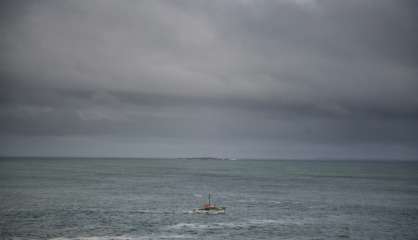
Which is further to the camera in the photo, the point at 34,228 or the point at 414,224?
the point at 414,224

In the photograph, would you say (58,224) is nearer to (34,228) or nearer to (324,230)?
(34,228)

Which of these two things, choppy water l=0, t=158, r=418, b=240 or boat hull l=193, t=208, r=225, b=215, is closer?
choppy water l=0, t=158, r=418, b=240

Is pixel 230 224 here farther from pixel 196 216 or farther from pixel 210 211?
pixel 210 211

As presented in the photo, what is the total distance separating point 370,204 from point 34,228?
98.1m

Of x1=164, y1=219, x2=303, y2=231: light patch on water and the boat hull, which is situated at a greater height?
the boat hull

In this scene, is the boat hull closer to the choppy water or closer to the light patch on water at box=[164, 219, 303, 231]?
the choppy water

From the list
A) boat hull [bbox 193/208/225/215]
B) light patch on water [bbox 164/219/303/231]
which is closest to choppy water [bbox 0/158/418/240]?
light patch on water [bbox 164/219/303/231]

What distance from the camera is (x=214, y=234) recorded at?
8750 centimetres

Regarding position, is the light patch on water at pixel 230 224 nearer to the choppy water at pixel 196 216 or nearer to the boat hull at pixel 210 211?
the choppy water at pixel 196 216

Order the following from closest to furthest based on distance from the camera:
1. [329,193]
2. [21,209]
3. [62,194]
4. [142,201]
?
[21,209] < [142,201] < [62,194] < [329,193]

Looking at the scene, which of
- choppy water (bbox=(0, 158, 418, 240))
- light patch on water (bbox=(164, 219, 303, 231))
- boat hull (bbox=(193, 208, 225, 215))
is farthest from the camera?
boat hull (bbox=(193, 208, 225, 215))

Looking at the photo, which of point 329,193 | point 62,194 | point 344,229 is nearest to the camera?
point 344,229

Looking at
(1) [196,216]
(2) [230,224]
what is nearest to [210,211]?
(1) [196,216]

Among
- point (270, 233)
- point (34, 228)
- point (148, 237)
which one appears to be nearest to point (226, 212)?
point (270, 233)
